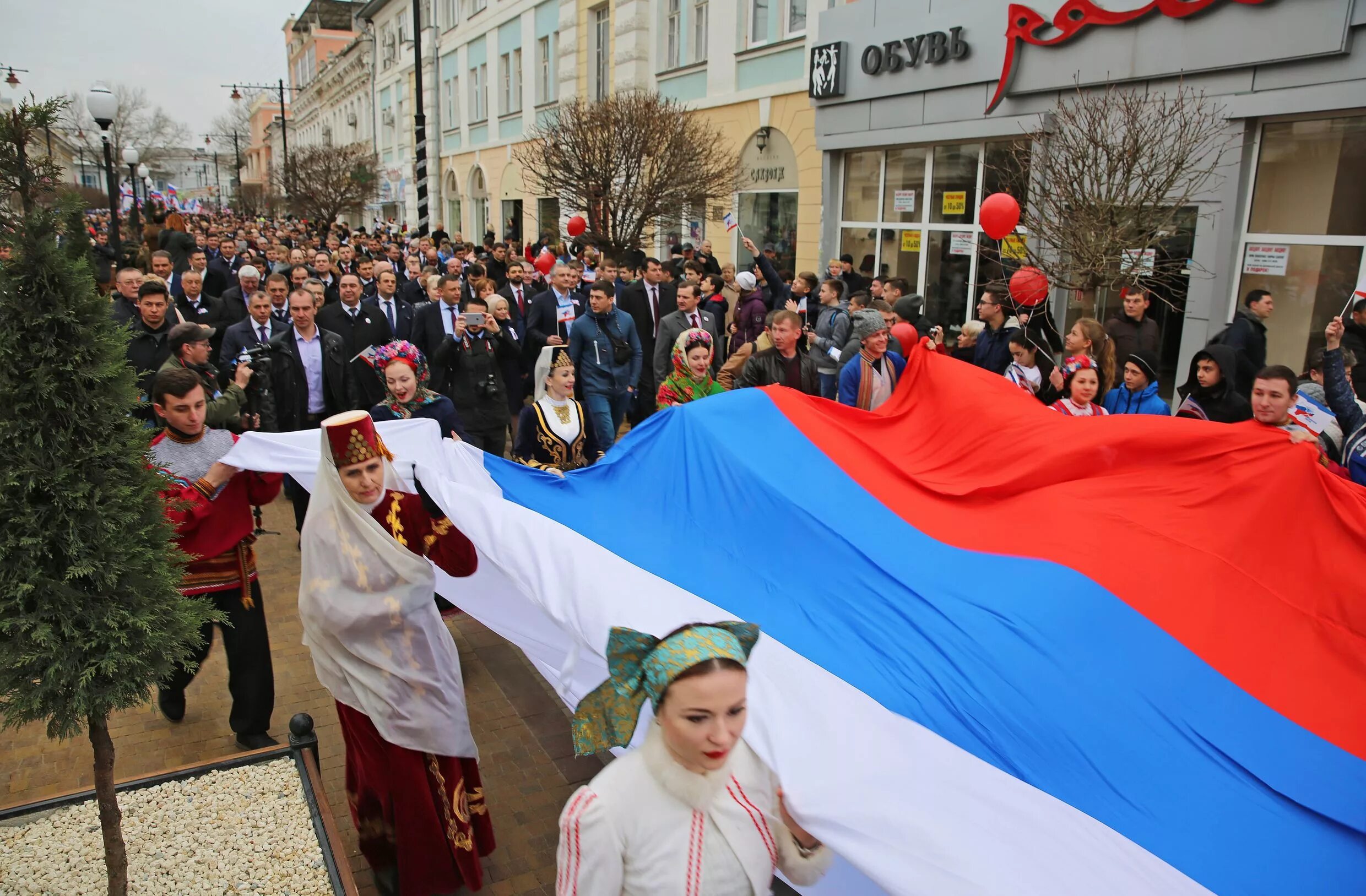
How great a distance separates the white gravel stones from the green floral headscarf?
1747 millimetres

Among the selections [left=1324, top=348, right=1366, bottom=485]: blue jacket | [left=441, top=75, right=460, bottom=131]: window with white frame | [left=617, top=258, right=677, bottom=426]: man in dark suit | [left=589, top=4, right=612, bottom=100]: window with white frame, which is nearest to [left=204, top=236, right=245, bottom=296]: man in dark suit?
[left=617, top=258, right=677, bottom=426]: man in dark suit

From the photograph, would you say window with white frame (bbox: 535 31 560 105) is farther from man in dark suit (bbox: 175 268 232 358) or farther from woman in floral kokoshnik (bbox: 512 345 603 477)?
woman in floral kokoshnik (bbox: 512 345 603 477)

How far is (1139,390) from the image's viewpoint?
6672mm

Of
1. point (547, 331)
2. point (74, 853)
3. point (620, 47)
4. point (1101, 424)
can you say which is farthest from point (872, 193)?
point (74, 853)

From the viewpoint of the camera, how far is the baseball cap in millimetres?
6113

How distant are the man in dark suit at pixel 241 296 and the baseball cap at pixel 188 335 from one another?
146 inches

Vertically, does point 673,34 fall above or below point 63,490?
above

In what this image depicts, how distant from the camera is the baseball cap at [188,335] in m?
6.11

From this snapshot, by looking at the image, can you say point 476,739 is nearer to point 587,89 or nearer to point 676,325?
point 676,325

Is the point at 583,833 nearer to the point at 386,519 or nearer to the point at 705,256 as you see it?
the point at 386,519

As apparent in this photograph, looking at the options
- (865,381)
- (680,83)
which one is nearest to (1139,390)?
(865,381)

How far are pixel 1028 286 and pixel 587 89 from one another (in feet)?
64.4

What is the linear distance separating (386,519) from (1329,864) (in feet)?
11.1

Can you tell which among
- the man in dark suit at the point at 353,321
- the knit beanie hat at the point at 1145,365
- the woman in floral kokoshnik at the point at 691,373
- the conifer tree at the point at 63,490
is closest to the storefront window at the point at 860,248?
the man in dark suit at the point at 353,321
